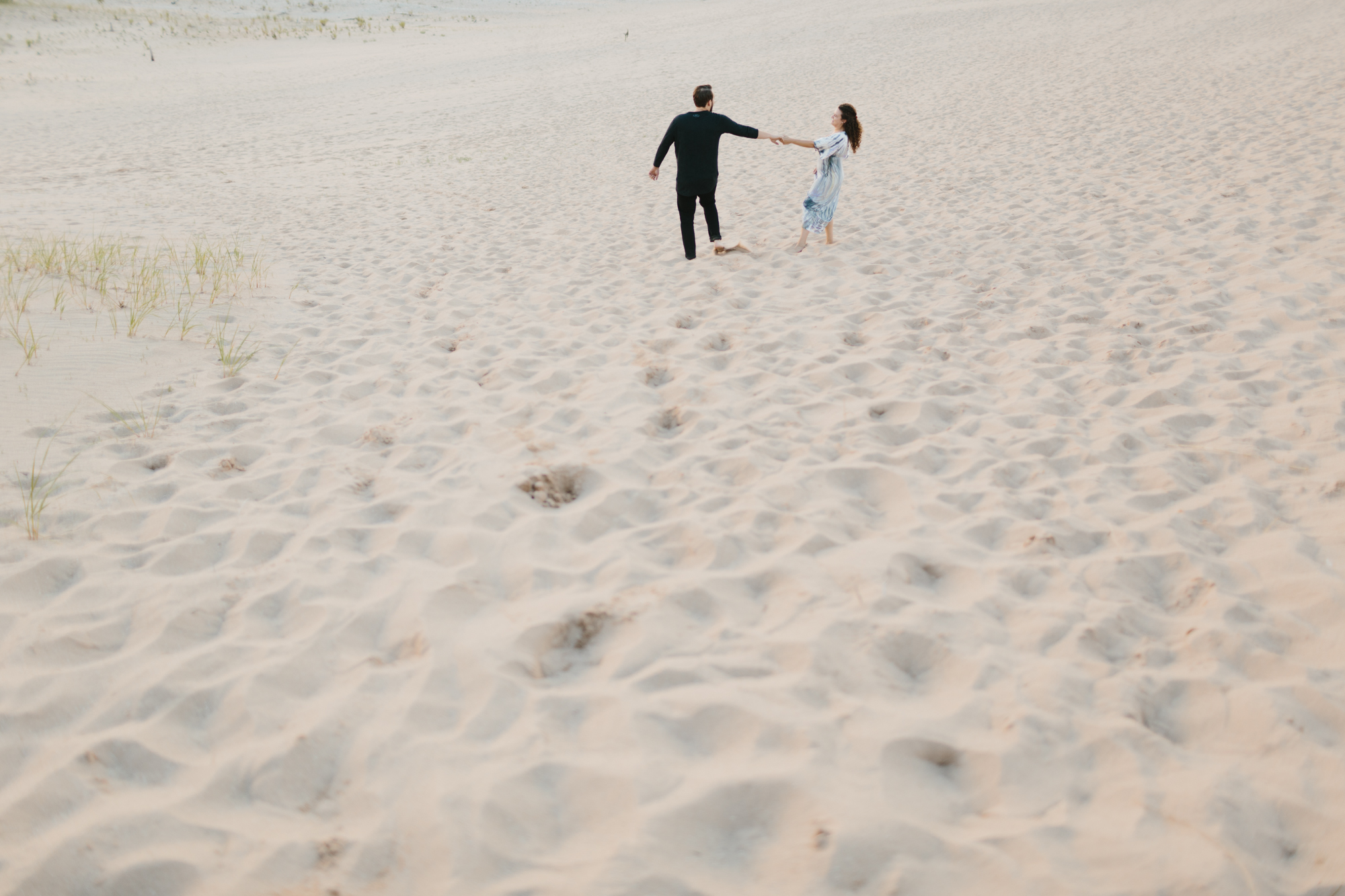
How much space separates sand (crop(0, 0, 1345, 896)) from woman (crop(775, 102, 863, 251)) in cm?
41

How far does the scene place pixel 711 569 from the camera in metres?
2.73

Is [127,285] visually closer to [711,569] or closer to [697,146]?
[697,146]

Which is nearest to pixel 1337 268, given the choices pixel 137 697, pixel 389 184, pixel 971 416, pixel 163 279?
pixel 971 416

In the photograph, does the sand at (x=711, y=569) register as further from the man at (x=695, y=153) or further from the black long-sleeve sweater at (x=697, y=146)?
the black long-sleeve sweater at (x=697, y=146)

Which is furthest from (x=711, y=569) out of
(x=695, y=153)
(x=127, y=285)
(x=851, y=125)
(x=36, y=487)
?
(x=127, y=285)

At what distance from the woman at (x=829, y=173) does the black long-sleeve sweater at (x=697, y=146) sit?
1.77ft

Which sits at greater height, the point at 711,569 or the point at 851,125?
the point at 851,125

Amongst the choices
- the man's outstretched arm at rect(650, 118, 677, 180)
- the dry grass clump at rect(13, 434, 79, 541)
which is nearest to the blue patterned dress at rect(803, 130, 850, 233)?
the man's outstretched arm at rect(650, 118, 677, 180)

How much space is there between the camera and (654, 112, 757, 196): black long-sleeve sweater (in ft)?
21.6

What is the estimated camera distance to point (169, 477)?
334 centimetres

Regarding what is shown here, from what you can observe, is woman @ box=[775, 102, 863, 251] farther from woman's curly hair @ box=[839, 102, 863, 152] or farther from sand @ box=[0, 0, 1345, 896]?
sand @ box=[0, 0, 1345, 896]

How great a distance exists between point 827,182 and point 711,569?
5077 mm

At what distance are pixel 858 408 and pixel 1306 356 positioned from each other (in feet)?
8.67

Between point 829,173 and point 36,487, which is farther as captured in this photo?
point 829,173
